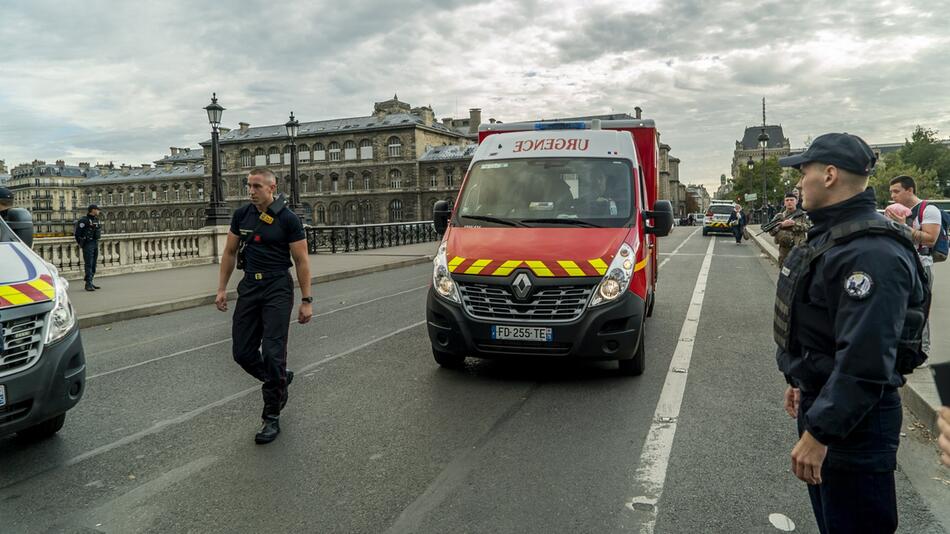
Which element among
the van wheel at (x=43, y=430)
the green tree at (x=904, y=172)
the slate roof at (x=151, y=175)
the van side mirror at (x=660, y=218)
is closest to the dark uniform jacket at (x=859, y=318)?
the van side mirror at (x=660, y=218)

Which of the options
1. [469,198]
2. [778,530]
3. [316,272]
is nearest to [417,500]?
[778,530]

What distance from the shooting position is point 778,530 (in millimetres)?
3371

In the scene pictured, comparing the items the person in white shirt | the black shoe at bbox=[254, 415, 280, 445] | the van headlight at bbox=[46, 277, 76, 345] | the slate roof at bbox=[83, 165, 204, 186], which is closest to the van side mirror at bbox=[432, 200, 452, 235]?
the black shoe at bbox=[254, 415, 280, 445]

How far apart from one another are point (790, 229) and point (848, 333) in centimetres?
584

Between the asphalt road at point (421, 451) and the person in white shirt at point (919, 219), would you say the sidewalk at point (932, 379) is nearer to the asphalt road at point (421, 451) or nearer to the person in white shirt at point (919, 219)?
the person in white shirt at point (919, 219)

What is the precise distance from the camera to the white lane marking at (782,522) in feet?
11.1

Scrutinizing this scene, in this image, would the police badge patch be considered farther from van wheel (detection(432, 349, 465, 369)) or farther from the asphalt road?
van wheel (detection(432, 349, 465, 369))

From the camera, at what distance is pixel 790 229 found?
24.3 ft

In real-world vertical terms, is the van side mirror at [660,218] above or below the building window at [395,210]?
below

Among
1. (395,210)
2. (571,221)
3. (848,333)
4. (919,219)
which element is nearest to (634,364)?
(571,221)

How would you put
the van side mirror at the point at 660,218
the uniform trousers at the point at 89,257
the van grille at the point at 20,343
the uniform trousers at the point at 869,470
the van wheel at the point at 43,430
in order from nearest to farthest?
the uniform trousers at the point at 869,470 < the van grille at the point at 20,343 < the van wheel at the point at 43,430 < the van side mirror at the point at 660,218 < the uniform trousers at the point at 89,257

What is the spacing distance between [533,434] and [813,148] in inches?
119

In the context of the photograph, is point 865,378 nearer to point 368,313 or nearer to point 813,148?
point 813,148

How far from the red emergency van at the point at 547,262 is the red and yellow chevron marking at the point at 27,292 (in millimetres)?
2974
